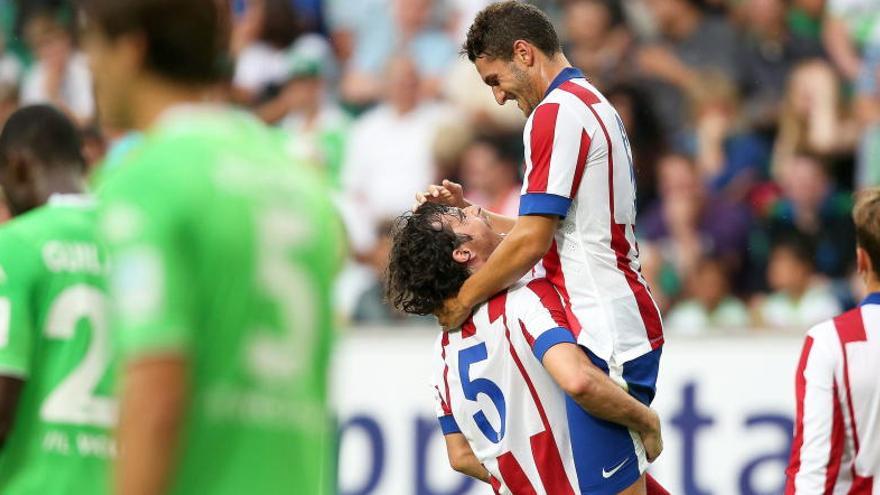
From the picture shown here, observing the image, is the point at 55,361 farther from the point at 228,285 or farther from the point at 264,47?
the point at 264,47

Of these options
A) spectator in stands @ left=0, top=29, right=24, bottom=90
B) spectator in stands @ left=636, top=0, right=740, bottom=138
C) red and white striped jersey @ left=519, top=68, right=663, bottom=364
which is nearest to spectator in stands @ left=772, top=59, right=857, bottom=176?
spectator in stands @ left=636, top=0, right=740, bottom=138

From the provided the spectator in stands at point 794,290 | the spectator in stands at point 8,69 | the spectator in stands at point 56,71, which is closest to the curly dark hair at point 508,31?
the spectator in stands at point 794,290

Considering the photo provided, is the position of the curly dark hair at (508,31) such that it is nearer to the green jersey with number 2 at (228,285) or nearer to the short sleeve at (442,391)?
the short sleeve at (442,391)

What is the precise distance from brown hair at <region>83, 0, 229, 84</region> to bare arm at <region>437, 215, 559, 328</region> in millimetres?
2477

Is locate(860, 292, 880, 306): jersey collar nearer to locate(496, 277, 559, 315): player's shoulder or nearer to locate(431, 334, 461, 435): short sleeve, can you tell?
locate(496, 277, 559, 315): player's shoulder

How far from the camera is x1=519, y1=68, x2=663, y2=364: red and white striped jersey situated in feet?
16.6

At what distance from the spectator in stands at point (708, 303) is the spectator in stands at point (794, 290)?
0.58 feet

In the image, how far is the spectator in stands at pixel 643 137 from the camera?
414 inches

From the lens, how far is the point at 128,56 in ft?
8.54

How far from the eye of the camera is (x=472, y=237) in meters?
5.30

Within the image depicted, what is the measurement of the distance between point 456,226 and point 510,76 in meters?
0.58

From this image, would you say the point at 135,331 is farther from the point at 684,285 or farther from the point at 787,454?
the point at 684,285

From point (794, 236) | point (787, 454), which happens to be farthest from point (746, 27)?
point (787, 454)

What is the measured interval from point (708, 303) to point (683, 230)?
0.59 m
